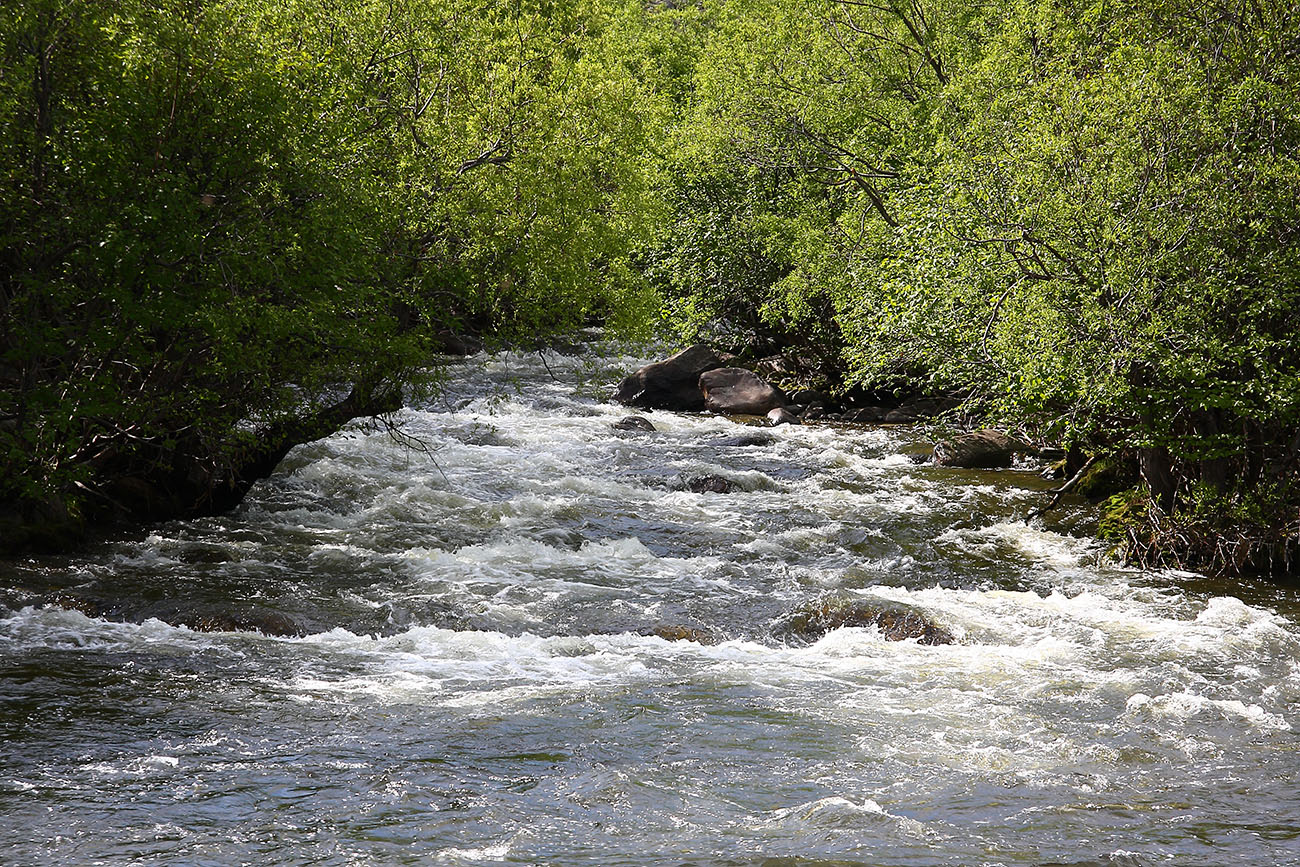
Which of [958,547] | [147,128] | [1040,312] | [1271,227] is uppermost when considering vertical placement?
[147,128]

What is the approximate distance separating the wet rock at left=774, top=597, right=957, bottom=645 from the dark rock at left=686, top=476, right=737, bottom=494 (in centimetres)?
749

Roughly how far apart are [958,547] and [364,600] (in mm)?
9709

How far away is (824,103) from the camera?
30672mm

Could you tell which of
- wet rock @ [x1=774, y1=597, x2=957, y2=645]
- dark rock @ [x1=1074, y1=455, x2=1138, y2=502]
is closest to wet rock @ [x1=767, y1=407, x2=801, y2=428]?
dark rock @ [x1=1074, y1=455, x2=1138, y2=502]

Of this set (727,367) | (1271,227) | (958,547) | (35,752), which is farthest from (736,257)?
(35,752)

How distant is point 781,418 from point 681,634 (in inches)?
659

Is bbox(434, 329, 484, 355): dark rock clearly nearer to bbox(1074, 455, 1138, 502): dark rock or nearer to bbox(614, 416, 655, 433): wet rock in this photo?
bbox(614, 416, 655, 433): wet rock

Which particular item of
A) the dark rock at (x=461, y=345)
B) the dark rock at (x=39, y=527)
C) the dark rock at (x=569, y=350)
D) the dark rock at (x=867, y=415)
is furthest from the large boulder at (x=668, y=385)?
the dark rock at (x=39, y=527)

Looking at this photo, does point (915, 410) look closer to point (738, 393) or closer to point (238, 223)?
point (738, 393)

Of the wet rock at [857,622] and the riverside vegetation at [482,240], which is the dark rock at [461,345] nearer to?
the riverside vegetation at [482,240]

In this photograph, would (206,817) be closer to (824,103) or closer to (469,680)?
(469,680)

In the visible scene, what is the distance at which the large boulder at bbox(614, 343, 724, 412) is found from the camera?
3288cm

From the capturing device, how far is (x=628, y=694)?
1206cm

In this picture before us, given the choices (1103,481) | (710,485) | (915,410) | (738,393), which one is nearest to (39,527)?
(710,485)
